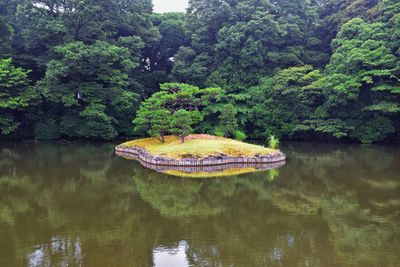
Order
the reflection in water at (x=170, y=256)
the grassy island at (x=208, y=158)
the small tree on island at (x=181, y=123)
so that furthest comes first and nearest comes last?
the small tree on island at (x=181, y=123) < the grassy island at (x=208, y=158) < the reflection in water at (x=170, y=256)

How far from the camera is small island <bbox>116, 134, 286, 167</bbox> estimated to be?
18875 millimetres

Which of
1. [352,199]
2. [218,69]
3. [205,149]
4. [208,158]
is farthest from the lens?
[218,69]

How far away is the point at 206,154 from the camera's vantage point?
1912 cm

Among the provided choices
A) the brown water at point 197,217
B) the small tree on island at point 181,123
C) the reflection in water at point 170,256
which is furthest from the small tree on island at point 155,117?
the reflection in water at point 170,256

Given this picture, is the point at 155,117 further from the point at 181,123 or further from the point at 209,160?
the point at 209,160

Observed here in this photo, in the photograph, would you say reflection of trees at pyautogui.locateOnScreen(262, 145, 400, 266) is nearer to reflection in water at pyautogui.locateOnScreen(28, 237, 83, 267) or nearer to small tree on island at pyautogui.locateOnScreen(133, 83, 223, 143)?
reflection in water at pyautogui.locateOnScreen(28, 237, 83, 267)

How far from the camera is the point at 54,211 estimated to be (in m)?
11.3

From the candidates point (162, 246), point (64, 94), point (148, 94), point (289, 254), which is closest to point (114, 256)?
point (162, 246)

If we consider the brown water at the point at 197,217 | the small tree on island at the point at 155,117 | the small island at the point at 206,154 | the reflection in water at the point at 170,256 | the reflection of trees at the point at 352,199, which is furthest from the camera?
the small tree on island at the point at 155,117

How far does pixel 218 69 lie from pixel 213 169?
16420mm

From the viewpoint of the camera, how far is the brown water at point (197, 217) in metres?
8.13

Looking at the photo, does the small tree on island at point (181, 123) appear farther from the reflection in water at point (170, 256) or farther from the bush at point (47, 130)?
the reflection in water at point (170, 256)

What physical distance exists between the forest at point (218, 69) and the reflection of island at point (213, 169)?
561cm

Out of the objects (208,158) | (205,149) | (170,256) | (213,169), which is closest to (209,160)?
(208,158)
